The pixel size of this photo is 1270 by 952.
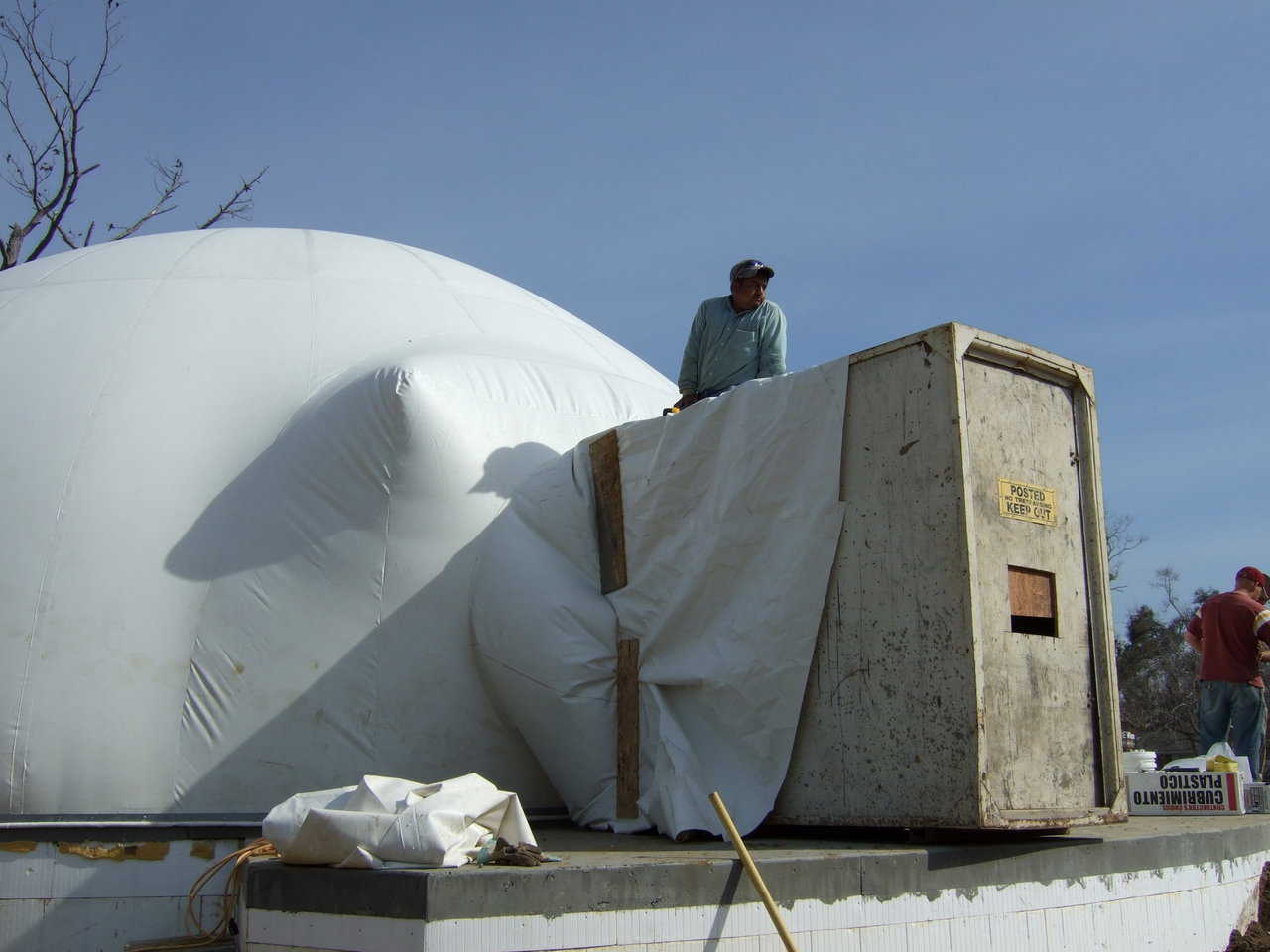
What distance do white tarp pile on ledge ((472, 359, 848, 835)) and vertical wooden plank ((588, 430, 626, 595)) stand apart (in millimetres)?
41

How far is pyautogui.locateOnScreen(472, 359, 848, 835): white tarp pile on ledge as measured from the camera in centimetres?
477

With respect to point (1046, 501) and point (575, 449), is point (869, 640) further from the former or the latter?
point (575, 449)

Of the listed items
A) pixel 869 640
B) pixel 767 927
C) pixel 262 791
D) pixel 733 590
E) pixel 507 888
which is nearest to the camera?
pixel 507 888

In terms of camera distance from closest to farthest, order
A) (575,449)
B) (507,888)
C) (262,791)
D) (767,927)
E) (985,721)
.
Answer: (507,888), (767,927), (985,721), (262,791), (575,449)

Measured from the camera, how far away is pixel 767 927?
3711 mm

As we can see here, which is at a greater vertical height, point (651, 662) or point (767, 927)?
point (651, 662)

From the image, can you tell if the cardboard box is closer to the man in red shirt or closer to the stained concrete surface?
the man in red shirt

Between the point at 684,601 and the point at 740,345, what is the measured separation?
1473 millimetres

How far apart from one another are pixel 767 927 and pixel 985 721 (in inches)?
42.7

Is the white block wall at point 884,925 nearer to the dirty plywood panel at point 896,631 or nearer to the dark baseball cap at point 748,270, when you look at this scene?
the dirty plywood panel at point 896,631

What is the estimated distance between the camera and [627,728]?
5.30 meters

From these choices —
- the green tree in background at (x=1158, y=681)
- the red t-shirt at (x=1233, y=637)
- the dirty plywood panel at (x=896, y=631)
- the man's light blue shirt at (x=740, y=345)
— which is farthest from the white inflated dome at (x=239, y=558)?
the green tree in background at (x=1158, y=681)

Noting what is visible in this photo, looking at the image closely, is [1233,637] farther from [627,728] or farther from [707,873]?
[707,873]

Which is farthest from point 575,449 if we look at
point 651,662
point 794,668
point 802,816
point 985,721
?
point 985,721
